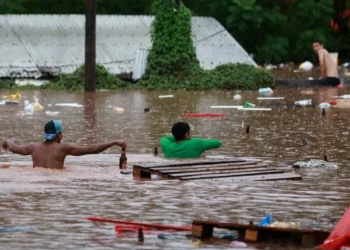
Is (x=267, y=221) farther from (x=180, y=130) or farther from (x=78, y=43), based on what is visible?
(x=78, y=43)

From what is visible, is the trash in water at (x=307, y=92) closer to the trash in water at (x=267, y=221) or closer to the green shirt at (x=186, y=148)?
the green shirt at (x=186, y=148)

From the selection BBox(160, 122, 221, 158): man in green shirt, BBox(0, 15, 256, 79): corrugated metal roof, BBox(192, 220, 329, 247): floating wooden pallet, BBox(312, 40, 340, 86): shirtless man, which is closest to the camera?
BBox(192, 220, 329, 247): floating wooden pallet

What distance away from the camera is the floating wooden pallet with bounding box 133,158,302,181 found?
13602 millimetres

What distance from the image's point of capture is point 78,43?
38844 millimetres

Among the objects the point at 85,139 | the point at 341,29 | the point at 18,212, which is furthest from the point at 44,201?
the point at 341,29

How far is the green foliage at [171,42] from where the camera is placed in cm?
3666

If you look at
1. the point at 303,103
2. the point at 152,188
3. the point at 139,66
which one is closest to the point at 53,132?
the point at 152,188

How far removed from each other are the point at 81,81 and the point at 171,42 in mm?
3499

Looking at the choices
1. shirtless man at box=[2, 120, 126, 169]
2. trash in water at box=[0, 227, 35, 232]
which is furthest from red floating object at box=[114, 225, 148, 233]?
shirtless man at box=[2, 120, 126, 169]

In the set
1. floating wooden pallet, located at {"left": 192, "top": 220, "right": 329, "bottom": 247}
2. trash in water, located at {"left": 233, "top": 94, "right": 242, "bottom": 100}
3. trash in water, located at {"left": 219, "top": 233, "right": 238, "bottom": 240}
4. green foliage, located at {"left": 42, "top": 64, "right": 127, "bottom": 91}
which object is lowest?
trash in water, located at {"left": 219, "top": 233, "right": 238, "bottom": 240}

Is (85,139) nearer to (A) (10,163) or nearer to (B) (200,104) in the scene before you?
(A) (10,163)

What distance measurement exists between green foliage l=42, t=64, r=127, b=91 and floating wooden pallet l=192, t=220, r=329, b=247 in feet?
83.6

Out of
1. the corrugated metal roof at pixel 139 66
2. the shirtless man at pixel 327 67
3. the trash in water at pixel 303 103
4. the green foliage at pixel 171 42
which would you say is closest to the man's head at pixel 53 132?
the trash in water at pixel 303 103

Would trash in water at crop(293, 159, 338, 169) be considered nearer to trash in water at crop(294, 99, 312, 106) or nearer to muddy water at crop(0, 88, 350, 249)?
muddy water at crop(0, 88, 350, 249)
